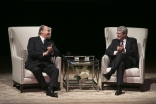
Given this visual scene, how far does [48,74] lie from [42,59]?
297 millimetres

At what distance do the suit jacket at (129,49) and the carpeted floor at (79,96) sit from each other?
544 mm

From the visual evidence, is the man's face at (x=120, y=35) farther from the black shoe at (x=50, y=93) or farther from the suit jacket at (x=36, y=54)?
the black shoe at (x=50, y=93)

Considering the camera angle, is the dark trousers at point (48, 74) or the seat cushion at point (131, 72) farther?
the seat cushion at point (131, 72)

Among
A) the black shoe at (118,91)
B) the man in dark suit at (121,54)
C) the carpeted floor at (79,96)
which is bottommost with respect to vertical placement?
the carpeted floor at (79,96)

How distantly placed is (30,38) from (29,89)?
871 millimetres

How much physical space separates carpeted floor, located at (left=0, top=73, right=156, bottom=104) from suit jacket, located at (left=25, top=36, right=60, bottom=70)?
0.47 meters

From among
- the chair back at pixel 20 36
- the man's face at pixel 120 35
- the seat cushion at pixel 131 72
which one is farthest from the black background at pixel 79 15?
the seat cushion at pixel 131 72

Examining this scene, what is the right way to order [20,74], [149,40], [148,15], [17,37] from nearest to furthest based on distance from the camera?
[20,74], [17,37], [149,40], [148,15]

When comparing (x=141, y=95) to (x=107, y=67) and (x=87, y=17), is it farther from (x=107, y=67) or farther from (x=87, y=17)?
(x=87, y=17)

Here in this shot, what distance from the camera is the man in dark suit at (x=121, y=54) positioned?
23.7ft

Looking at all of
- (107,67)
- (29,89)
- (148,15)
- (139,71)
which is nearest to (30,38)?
(29,89)

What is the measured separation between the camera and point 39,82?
7.15m

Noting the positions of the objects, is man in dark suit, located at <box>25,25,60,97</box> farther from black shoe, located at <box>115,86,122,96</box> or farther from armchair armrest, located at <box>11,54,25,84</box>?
black shoe, located at <box>115,86,122,96</box>

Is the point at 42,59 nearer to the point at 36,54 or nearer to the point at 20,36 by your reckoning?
the point at 36,54
